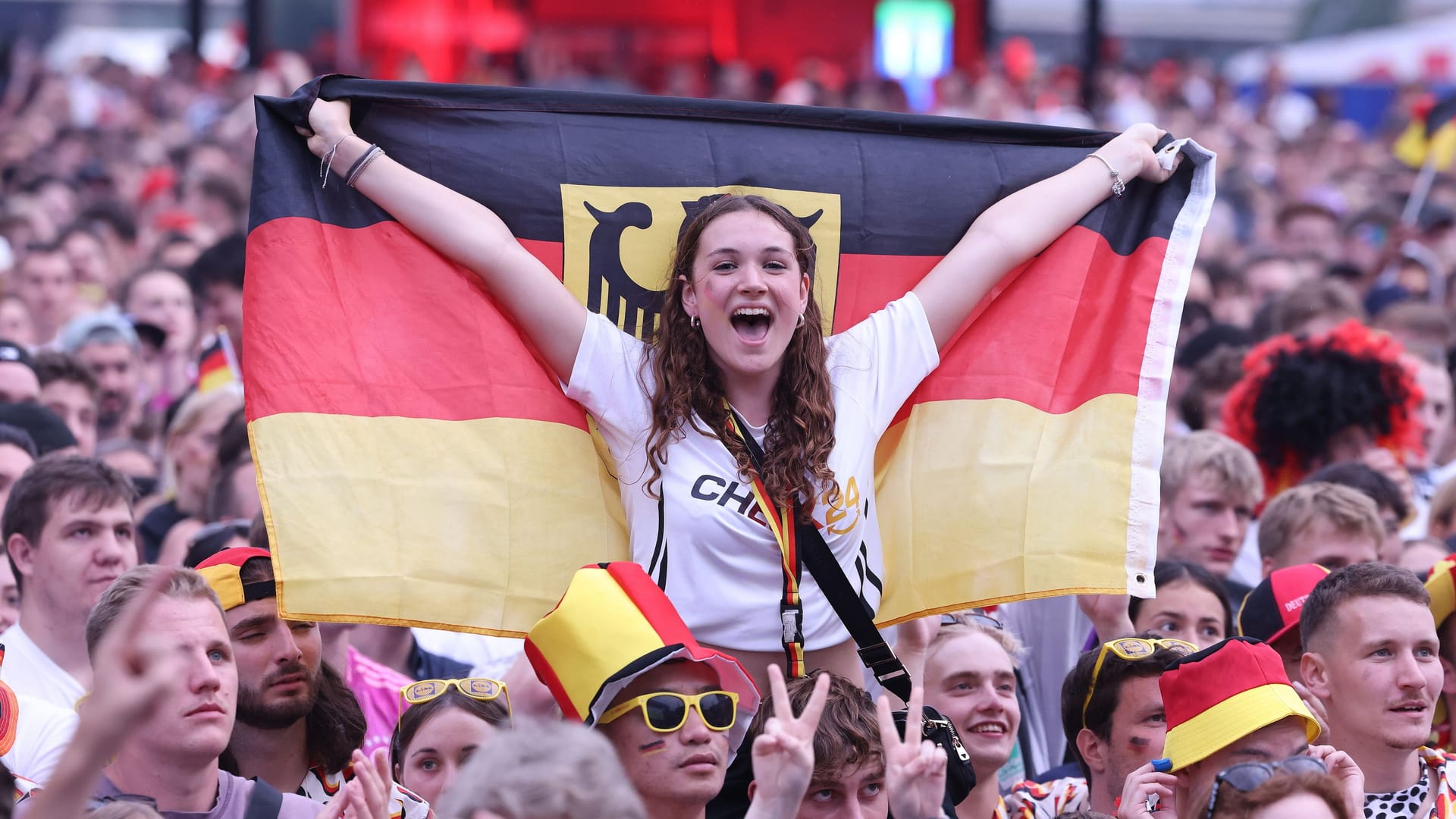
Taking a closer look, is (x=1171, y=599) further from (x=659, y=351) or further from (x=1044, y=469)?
(x=659, y=351)

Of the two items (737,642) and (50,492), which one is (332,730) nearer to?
(737,642)

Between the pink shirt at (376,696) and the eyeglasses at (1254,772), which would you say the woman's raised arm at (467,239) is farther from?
the eyeglasses at (1254,772)

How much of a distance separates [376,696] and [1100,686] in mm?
1976

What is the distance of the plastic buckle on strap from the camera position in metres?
4.11

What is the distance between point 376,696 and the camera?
511cm

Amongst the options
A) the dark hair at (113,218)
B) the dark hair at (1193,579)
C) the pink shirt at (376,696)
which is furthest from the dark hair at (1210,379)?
the dark hair at (113,218)

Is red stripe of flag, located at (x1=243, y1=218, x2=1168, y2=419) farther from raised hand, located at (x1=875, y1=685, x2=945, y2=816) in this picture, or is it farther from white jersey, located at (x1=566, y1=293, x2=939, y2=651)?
raised hand, located at (x1=875, y1=685, x2=945, y2=816)

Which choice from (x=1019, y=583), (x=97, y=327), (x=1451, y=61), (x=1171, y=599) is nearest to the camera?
(x=1019, y=583)

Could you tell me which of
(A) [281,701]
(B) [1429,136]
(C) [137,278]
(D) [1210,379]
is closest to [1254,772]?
(A) [281,701]

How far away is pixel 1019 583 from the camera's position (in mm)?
4691

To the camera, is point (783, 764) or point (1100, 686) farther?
point (1100, 686)

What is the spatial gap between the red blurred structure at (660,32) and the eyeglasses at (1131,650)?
20.0 m

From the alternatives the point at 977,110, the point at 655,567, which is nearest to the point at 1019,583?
the point at 655,567

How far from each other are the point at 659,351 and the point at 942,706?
1.21 m
